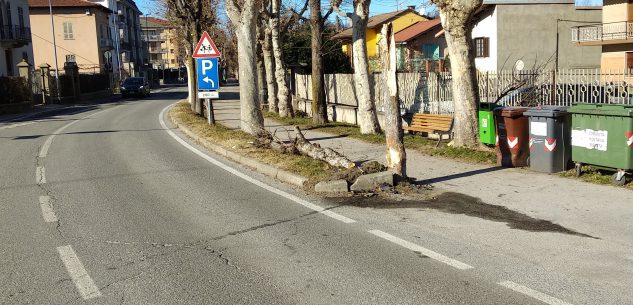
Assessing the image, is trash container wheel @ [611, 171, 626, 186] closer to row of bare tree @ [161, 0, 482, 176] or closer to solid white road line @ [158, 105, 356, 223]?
row of bare tree @ [161, 0, 482, 176]

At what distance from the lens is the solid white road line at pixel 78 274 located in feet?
16.5

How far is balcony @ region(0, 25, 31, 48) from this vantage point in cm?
4508

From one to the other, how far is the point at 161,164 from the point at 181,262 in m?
6.95

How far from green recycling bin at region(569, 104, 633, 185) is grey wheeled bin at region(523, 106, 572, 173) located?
0.27 meters

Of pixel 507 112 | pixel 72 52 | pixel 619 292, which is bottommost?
pixel 619 292

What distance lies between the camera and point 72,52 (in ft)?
226

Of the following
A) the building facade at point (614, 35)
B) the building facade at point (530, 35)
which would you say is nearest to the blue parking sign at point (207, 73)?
the building facade at point (614, 35)

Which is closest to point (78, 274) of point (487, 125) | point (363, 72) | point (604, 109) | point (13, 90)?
point (604, 109)

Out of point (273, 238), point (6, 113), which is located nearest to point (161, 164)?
point (273, 238)

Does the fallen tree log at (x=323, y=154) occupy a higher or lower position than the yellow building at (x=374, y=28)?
lower

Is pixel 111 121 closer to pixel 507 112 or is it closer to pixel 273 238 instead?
pixel 507 112

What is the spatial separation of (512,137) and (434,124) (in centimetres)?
415

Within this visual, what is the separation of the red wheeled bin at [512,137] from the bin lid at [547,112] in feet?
1.10

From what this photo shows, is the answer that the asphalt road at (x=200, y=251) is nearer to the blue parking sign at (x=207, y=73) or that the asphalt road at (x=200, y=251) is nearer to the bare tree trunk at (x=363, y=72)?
the bare tree trunk at (x=363, y=72)
